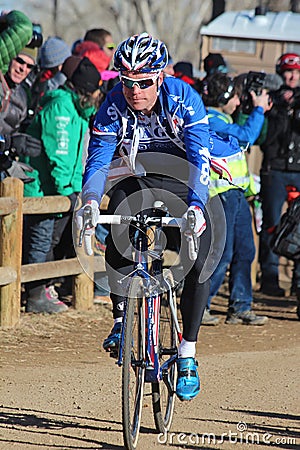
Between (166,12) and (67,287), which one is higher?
(166,12)

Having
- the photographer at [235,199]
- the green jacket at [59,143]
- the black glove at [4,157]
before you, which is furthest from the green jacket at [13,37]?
the photographer at [235,199]

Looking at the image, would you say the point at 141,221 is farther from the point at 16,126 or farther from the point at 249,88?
the point at 249,88

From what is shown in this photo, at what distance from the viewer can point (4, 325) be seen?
8.80 m

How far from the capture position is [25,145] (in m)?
8.90

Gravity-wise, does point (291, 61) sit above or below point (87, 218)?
above

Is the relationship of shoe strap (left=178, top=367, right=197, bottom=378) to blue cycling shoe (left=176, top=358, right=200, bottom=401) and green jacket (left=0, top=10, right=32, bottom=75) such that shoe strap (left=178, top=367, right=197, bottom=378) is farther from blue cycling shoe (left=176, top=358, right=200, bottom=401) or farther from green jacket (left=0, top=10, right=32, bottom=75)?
green jacket (left=0, top=10, right=32, bottom=75)

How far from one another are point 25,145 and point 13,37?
1058 mm

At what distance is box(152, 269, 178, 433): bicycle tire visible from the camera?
578cm

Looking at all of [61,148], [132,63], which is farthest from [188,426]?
[61,148]

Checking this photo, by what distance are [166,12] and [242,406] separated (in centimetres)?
3491

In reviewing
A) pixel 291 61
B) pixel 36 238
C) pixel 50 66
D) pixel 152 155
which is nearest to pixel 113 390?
pixel 152 155

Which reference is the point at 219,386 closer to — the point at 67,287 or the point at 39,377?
the point at 39,377

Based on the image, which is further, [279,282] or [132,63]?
[279,282]

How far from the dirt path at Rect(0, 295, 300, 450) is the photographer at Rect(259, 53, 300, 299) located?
64.0 inches
